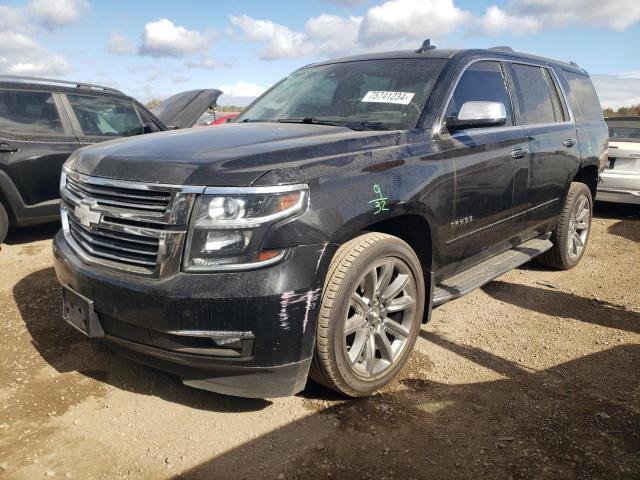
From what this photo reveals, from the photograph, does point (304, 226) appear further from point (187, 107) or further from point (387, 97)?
point (187, 107)

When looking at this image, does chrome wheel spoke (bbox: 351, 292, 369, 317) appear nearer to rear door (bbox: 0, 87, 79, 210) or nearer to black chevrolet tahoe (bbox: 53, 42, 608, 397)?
black chevrolet tahoe (bbox: 53, 42, 608, 397)

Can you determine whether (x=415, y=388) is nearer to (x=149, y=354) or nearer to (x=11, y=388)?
(x=149, y=354)

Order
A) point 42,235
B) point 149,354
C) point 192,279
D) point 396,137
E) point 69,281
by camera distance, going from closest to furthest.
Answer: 1. point 192,279
2. point 149,354
3. point 69,281
4. point 396,137
5. point 42,235

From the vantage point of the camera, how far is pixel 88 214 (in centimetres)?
260

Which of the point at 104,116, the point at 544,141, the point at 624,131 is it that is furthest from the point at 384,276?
the point at 624,131

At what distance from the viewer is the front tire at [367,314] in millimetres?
2504

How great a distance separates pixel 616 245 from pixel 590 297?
7.25ft

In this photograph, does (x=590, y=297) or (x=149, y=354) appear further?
(x=590, y=297)

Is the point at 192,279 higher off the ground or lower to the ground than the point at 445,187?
lower

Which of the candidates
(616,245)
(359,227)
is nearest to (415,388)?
(359,227)

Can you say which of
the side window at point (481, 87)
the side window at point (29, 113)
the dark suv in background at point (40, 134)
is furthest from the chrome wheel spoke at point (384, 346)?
the side window at point (29, 113)

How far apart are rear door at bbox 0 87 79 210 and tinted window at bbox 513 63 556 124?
15.4 feet

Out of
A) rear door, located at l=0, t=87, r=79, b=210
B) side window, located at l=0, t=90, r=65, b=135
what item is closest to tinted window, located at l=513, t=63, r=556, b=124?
rear door, located at l=0, t=87, r=79, b=210

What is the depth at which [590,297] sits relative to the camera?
14.8 ft
